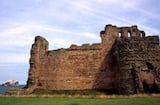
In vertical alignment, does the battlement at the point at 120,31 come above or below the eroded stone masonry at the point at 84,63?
above

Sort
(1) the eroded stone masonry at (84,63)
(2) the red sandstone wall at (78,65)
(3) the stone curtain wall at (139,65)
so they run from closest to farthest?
(3) the stone curtain wall at (139,65), (1) the eroded stone masonry at (84,63), (2) the red sandstone wall at (78,65)

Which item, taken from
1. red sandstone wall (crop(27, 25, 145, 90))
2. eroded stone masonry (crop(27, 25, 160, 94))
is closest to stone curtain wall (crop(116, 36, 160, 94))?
eroded stone masonry (crop(27, 25, 160, 94))

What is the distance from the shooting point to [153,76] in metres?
24.6

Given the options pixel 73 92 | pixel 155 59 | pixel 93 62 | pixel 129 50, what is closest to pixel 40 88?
pixel 73 92

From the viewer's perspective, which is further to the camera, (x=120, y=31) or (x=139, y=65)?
(x=120, y=31)

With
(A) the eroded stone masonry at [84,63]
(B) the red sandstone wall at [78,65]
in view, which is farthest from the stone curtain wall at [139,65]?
(B) the red sandstone wall at [78,65]

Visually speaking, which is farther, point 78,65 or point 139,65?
point 78,65

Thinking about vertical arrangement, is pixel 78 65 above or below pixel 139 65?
above

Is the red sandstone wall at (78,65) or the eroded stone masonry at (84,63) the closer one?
the eroded stone masonry at (84,63)

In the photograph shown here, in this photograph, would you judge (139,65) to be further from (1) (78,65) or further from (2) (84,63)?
(1) (78,65)

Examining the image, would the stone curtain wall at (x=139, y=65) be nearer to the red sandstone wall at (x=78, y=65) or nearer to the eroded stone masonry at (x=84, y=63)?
the eroded stone masonry at (x=84, y=63)

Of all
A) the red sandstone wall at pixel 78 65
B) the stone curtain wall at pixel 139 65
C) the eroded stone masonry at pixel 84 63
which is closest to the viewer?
the stone curtain wall at pixel 139 65

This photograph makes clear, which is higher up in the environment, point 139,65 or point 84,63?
point 84,63

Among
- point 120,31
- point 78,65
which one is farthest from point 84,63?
point 120,31
